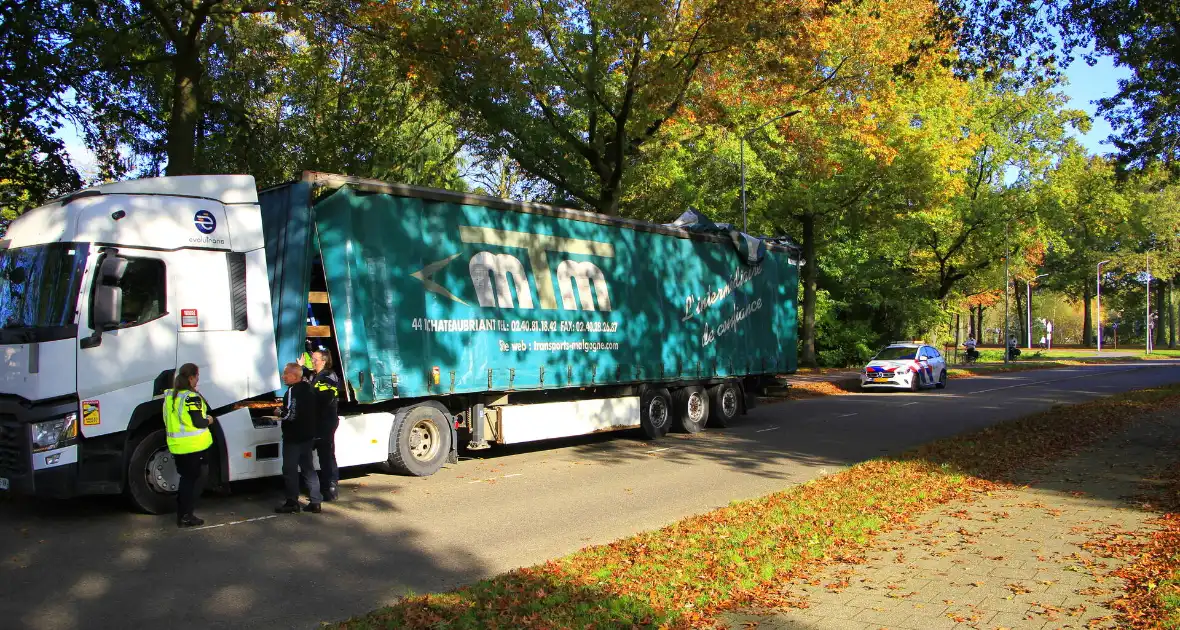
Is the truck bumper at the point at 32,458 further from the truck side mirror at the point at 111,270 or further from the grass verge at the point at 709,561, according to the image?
the grass verge at the point at 709,561

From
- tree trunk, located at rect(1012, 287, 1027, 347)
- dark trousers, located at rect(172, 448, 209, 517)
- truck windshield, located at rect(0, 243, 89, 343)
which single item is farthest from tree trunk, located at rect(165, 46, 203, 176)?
tree trunk, located at rect(1012, 287, 1027, 347)

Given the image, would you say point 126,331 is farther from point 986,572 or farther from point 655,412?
point 655,412

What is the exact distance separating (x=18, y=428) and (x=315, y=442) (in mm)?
2583

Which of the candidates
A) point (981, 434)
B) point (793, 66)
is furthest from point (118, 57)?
point (981, 434)

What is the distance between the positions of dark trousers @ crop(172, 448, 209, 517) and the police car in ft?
72.8

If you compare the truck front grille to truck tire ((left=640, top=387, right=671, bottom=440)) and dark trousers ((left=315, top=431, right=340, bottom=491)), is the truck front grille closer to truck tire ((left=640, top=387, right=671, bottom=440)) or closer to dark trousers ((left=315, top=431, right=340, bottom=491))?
dark trousers ((left=315, top=431, right=340, bottom=491))

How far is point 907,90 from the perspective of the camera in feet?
94.0

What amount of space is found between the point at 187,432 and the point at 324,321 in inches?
102

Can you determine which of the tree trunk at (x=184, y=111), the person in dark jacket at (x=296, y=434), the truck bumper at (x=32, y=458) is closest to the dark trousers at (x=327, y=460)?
the person in dark jacket at (x=296, y=434)

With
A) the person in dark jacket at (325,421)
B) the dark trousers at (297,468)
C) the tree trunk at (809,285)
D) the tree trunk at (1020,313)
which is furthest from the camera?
the tree trunk at (1020,313)

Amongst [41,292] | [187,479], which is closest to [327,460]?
[187,479]

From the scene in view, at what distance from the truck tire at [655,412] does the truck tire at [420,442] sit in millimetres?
4363

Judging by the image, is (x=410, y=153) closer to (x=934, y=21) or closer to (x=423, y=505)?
(x=934, y=21)

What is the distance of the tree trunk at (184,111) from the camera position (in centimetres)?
1533
